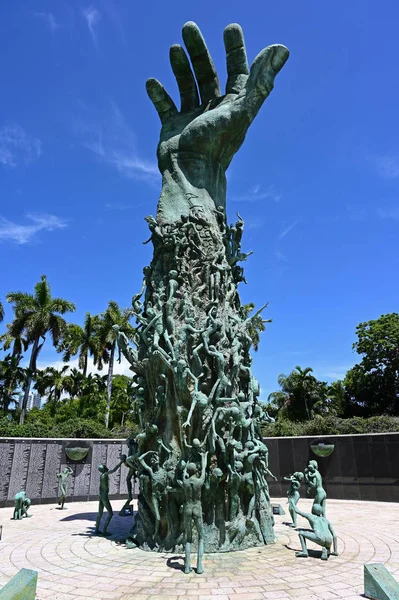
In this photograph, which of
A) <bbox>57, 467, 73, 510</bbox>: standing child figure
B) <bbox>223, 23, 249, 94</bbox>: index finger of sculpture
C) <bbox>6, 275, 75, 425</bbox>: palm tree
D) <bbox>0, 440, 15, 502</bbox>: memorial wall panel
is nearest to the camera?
<bbox>223, 23, 249, 94</bbox>: index finger of sculpture

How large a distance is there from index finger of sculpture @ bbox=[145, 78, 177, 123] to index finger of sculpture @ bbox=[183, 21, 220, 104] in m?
1.12

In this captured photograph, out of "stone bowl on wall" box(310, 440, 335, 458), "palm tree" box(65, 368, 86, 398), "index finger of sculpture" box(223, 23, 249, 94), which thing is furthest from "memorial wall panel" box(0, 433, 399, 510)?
"palm tree" box(65, 368, 86, 398)

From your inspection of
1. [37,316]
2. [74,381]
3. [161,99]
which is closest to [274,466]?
[161,99]

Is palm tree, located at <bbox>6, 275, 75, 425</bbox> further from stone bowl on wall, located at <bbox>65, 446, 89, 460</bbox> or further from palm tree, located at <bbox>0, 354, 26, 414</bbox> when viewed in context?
stone bowl on wall, located at <bbox>65, 446, 89, 460</bbox>

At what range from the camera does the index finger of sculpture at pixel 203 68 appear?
13.4 meters

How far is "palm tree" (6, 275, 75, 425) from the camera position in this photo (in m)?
29.5

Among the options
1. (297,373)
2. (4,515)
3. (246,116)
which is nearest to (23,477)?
(4,515)

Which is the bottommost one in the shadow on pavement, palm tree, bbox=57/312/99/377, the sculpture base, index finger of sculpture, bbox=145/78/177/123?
the shadow on pavement

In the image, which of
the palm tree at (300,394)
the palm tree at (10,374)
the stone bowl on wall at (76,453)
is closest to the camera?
the stone bowl on wall at (76,453)

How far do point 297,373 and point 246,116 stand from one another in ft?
102

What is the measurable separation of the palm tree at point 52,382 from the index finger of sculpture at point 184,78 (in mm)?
34978

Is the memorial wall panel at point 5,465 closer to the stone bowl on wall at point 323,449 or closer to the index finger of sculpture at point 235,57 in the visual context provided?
the stone bowl on wall at point 323,449

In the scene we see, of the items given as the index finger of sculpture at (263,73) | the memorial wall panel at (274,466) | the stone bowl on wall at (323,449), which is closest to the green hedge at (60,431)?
the memorial wall panel at (274,466)

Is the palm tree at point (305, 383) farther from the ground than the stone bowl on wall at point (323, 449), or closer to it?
farther from the ground
